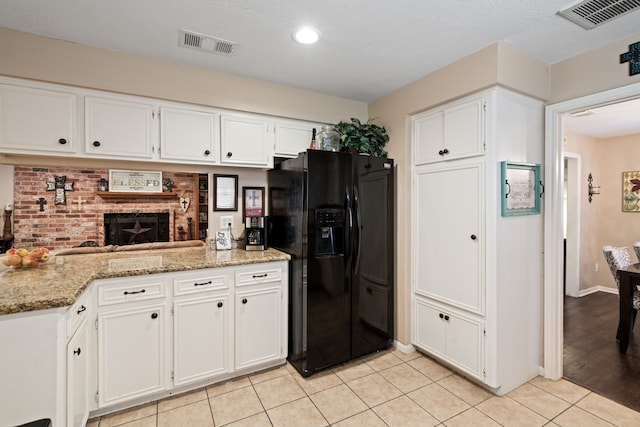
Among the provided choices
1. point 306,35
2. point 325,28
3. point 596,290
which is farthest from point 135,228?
point 596,290

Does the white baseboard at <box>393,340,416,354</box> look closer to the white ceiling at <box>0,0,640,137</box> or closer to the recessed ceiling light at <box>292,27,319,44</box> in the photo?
the white ceiling at <box>0,0,640,137</box>

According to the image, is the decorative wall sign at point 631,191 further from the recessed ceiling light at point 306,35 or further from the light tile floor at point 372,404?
the recessed ceiling light at point 306,35

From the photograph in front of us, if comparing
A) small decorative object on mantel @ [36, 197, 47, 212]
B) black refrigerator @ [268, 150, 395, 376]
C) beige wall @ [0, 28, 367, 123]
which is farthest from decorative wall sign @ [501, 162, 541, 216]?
small decorative object on mantel @ [36, 197, 47, 212]

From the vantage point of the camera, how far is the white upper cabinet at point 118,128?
88.0 inches

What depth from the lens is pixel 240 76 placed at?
8.82ft

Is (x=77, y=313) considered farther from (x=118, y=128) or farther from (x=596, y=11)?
(x=596, y=11)

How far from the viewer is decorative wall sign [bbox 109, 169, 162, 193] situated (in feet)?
8.54

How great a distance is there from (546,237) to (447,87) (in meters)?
1.44

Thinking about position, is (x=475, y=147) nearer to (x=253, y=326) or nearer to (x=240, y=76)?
(x=240, y=76)

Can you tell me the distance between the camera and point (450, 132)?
2504mm

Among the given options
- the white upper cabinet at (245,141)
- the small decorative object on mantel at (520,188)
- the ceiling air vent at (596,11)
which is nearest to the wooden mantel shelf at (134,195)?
the white upper cabinet at (245,141)

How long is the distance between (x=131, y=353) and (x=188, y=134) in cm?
166

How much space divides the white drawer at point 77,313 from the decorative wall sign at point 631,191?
6573mm

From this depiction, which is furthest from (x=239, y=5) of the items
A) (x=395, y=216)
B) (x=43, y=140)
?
(x=395, y=216)
